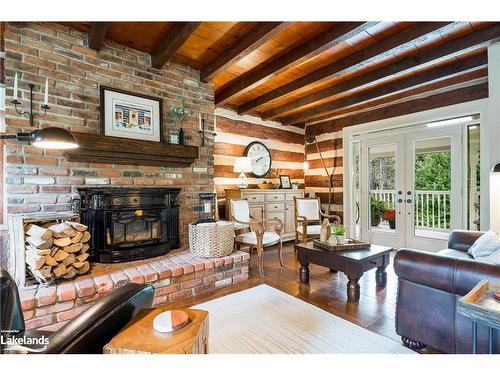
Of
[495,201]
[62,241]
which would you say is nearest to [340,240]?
[495,201]

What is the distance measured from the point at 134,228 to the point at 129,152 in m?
0.82

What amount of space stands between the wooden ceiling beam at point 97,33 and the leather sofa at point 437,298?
3075 millimetres

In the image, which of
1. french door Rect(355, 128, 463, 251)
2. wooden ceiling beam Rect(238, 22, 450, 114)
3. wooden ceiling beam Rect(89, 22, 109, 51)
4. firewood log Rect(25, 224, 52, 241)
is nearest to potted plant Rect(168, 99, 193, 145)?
wooden ceiling beam Rect(89, 22, 109, 51)

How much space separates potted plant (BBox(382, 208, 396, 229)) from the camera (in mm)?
4516

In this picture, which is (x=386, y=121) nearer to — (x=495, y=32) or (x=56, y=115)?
(x=495, y=32)

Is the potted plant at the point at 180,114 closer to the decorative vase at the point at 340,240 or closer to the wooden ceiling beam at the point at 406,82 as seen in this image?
→ the decorative vase at the point at 340,240

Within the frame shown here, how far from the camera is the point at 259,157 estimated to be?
4.96m

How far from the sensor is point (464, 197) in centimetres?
371

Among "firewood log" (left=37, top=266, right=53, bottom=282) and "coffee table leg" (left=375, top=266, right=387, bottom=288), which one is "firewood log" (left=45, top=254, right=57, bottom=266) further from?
"coffee table leg" (left=375, top=266, right=387, bottom=288)

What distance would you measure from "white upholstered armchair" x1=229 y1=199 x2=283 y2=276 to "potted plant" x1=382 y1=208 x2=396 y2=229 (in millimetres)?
2327

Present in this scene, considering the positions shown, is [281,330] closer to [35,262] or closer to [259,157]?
[35,262]

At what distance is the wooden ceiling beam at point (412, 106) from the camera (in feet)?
11.5

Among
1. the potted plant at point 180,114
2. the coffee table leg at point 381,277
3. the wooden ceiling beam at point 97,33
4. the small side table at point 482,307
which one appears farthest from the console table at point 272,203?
the small side table at point 482,307
